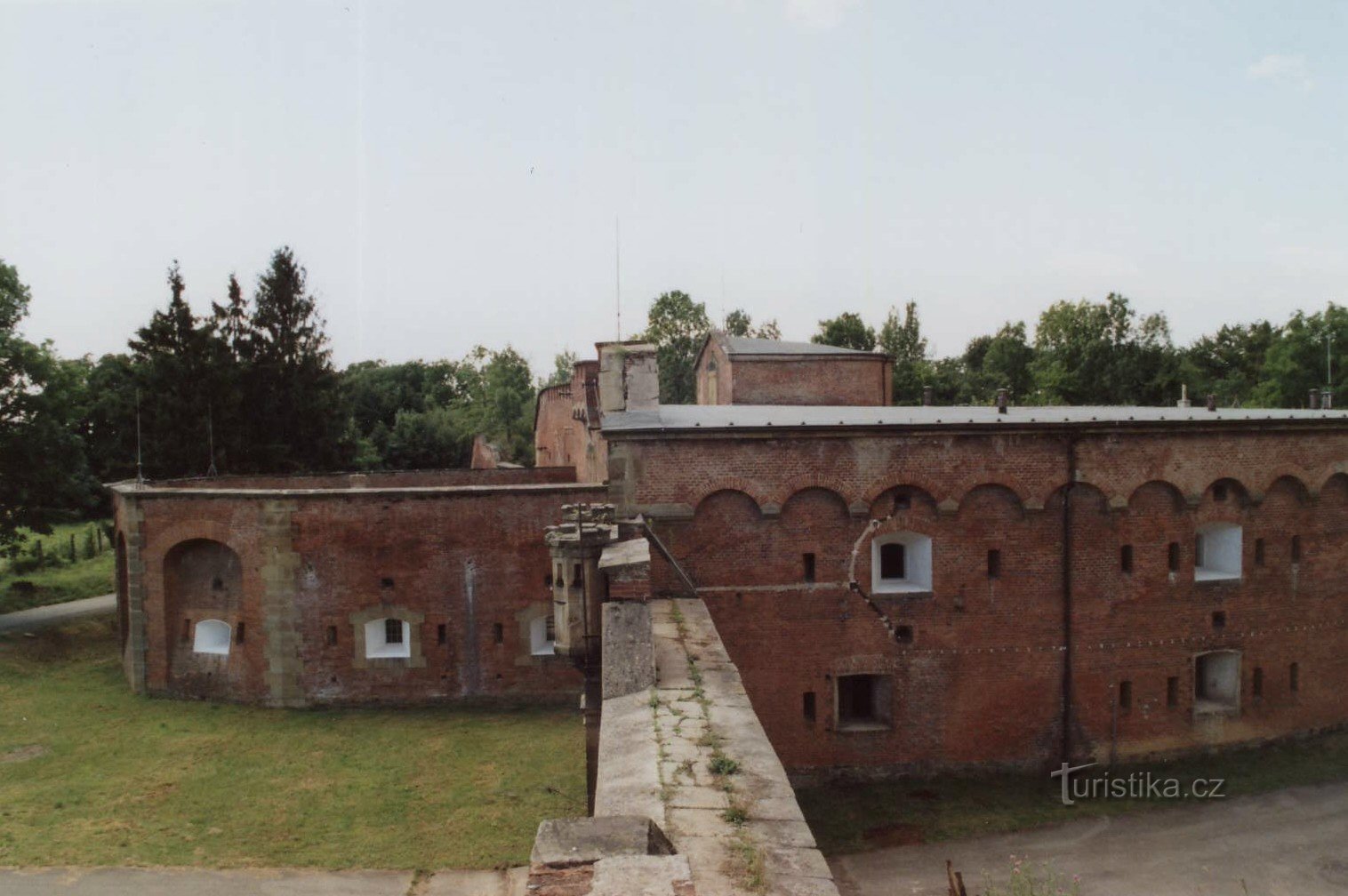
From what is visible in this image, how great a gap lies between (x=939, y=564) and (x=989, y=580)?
0.94 metres

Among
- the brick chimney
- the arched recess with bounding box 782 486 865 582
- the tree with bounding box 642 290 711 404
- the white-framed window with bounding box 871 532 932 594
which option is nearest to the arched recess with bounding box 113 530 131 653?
the brick chimney

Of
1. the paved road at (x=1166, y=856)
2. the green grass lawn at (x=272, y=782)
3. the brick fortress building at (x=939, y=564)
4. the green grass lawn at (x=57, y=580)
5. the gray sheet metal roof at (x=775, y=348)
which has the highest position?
the gray sheet metal roof at (x=775, y=348)

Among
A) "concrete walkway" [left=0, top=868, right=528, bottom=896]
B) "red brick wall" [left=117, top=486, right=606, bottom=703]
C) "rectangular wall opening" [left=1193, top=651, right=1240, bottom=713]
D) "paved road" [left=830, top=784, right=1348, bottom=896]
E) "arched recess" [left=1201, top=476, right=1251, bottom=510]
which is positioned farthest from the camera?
"red brick wall" [left=117, top=486, right=606, bottom=703]

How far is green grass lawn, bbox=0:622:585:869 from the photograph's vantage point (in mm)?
13164

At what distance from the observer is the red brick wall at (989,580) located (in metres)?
15.1

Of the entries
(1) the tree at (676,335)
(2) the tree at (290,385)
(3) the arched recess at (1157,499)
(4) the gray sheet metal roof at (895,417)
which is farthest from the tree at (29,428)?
(1) the tree at (676,335)

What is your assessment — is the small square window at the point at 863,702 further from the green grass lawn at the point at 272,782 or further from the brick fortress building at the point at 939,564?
the green grass lawn at the point at 272,782

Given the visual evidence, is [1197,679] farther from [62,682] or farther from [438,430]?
[438,430]

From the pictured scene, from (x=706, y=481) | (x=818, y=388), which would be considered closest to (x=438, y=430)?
(x=818, y=388)

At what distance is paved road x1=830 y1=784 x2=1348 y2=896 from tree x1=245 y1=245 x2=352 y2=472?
29717mm

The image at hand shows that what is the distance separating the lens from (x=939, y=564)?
15.7 meters

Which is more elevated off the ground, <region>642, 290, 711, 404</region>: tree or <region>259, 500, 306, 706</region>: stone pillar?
<region>642, 290, 711, 404</region>: tree

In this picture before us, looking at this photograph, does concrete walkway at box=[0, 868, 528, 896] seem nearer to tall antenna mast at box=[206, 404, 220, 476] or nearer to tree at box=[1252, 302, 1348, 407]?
tall antenna mast at box=[206, 404, 220, 476]

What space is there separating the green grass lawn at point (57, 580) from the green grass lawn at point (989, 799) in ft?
90.3
